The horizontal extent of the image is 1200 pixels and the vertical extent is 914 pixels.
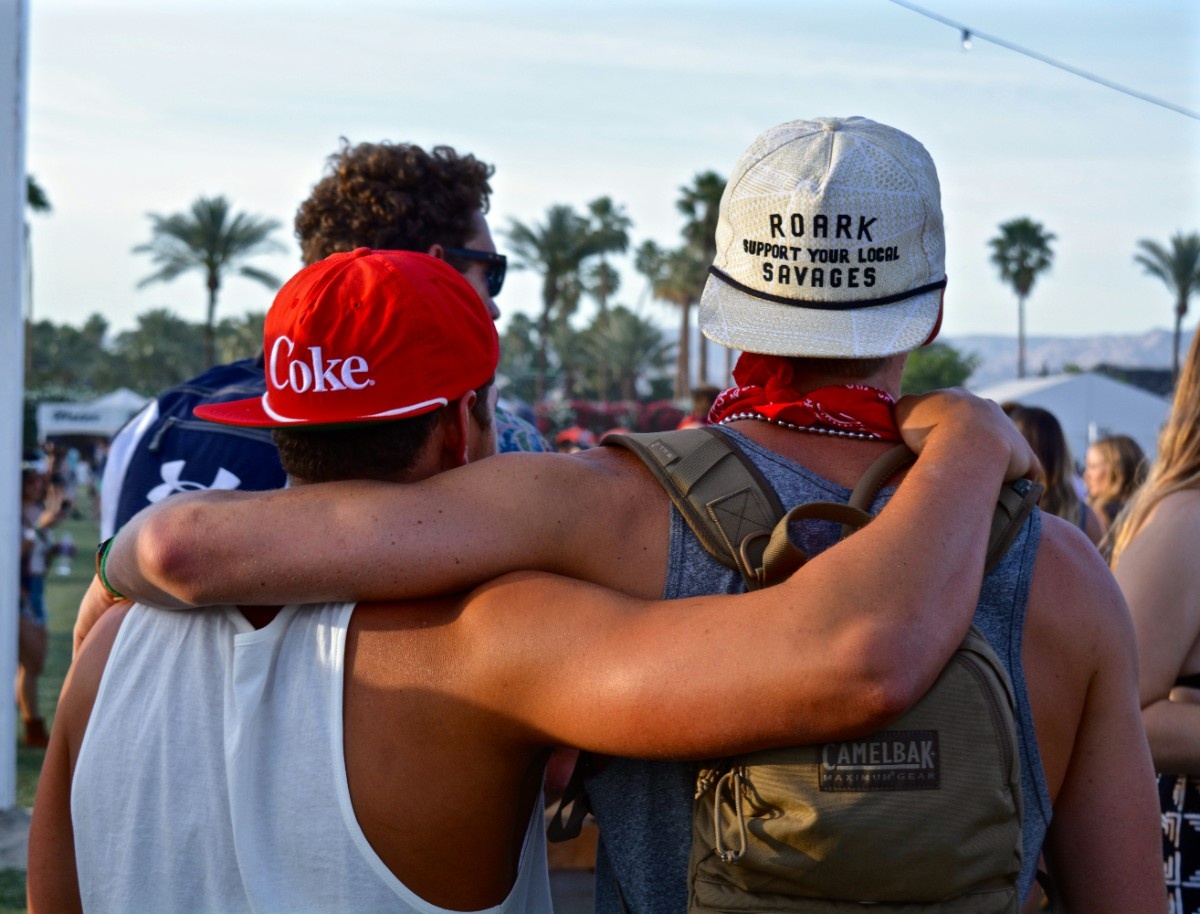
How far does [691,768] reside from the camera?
5.03ft

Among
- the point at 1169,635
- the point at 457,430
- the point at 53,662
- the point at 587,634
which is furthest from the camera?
the point at 53,662

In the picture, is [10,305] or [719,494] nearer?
[719,494]

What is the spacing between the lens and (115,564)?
5.44 feet

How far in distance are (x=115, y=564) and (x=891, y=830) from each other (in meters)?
1.07

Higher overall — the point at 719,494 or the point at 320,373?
the point at 320,373

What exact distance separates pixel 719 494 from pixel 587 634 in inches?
9.8

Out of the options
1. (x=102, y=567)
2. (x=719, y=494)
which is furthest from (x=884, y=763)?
(x=102, y=567)

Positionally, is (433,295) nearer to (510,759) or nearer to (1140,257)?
(510,759)

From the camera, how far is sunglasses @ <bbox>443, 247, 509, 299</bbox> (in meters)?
3.21

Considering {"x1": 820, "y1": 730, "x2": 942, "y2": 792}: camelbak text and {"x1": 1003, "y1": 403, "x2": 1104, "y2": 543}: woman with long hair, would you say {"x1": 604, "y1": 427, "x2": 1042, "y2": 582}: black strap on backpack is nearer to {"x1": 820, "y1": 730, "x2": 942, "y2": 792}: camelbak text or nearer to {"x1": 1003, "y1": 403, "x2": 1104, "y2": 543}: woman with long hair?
{"x1": 820, "y1": 730, "x2": 942, "y2": 792}: camelbak text

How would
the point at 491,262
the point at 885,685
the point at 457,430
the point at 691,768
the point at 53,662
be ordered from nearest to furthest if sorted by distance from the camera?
the point at 885,685 < the point at 691,768 < the point at 457,430 < the point at 491,262 < the point at 53,662

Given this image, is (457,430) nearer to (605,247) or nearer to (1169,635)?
(1169,635)

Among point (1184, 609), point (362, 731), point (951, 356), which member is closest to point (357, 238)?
point (362, 731)

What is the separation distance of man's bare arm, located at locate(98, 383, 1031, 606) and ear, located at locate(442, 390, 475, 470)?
0.53 feet
